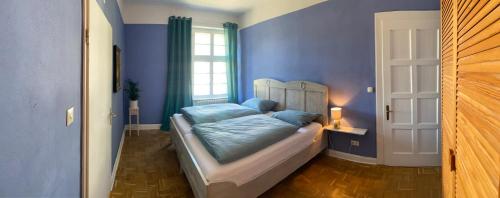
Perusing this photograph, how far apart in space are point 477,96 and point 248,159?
5.53ft

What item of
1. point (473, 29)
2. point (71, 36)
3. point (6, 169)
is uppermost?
point (71, 36)

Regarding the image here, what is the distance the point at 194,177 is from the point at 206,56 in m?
3.97

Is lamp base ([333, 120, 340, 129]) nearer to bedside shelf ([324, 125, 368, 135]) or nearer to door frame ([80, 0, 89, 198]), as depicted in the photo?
bedside shelf ([324, 125, 368, 135])

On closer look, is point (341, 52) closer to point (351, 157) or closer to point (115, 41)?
point (351, 157)

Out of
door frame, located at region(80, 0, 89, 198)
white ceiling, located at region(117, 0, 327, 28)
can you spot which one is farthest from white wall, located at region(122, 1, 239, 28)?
door frame, located at region(80, 0, 89, 198)

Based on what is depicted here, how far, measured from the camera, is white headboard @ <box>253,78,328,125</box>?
12.1 ft

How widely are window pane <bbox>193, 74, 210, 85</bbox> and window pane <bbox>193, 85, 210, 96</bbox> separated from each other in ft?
0.24

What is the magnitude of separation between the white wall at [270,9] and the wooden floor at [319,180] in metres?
2.51

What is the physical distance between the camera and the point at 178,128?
3.40 m

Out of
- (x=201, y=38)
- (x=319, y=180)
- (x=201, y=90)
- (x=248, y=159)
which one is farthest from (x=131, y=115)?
(x=319, y=180)

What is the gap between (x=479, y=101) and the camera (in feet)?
2.24

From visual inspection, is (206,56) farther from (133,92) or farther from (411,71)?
(411,71)

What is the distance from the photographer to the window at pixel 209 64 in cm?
564

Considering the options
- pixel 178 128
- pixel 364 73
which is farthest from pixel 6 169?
pixel 364 73
